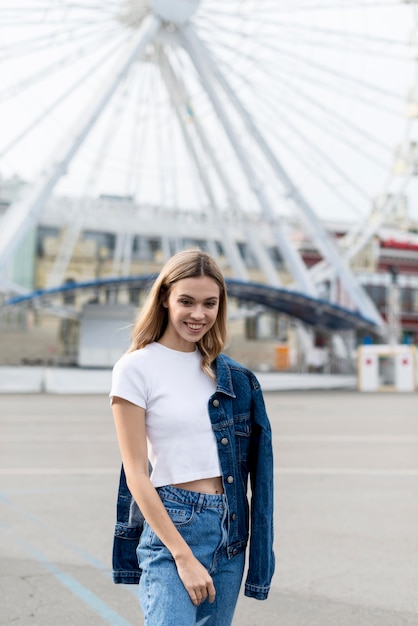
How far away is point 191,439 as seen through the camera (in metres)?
2.20

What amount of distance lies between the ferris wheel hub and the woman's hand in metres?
27.7

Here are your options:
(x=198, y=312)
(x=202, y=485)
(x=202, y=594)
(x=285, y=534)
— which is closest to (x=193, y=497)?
(x=202, y=485)

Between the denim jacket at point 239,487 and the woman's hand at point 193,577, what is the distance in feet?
0.55

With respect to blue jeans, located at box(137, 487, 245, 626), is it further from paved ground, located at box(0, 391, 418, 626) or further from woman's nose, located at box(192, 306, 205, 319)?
paved ground, located at box(0, 391, 418, 626)

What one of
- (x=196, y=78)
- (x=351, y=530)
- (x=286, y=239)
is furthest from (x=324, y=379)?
(x=351, y=530)

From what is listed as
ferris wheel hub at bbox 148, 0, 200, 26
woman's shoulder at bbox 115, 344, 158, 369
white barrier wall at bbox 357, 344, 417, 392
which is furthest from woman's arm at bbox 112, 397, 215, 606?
white barrier wall at bbox 357, 344, 417, 392

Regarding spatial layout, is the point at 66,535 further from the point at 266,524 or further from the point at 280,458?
the point at 280,458

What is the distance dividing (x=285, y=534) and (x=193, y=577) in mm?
3634

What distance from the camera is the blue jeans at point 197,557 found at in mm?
2008

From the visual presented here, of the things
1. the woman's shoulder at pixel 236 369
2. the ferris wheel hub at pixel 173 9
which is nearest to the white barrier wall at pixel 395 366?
the ferris wheel hub at pixel 173 9

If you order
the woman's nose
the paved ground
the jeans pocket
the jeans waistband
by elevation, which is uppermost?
the woman's nose

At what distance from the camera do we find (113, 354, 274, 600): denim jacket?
7.24 ft

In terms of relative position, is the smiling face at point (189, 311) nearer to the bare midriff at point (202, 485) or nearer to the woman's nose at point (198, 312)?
the woman's nose at point (198, 312)

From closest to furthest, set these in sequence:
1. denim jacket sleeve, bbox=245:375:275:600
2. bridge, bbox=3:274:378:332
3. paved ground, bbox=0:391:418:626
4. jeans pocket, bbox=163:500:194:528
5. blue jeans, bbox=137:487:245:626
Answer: blue jeans, bbox=137:487:245:626 → jeans pocket, bbox=163:500:194:528 → denim jacket sleeve, bbox=245:375:275:600 → paved ground, bbox=0:391:418:626 → bridge, bbox=3:274:378:332
